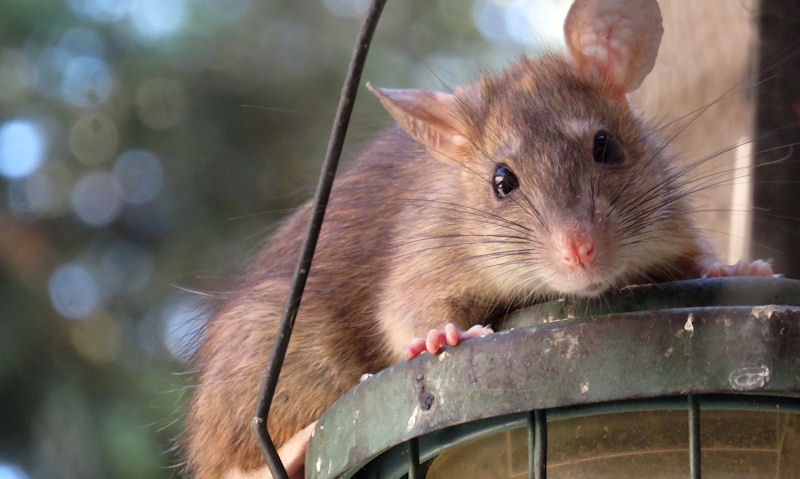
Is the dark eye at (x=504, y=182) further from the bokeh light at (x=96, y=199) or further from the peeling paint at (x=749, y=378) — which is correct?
the bokeh light at (x=96, y=199)

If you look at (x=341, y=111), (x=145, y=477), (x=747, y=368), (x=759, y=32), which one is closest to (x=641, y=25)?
(x=759, y=32)

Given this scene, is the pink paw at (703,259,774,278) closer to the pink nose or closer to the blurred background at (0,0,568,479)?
the pink nose

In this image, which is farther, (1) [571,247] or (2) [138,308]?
(2) [138,308]

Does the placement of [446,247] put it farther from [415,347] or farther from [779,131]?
[779,131]

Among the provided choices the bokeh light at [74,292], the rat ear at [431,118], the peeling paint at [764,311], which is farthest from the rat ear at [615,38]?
the bokeh light at [74,292]

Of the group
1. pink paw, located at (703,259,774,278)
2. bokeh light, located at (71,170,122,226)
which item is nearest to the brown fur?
pink paw, located at (703,259,774,278)

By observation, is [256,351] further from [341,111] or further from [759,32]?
[759,32]

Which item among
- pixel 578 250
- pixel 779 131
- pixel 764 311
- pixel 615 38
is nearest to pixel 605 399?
pixel 764 311
